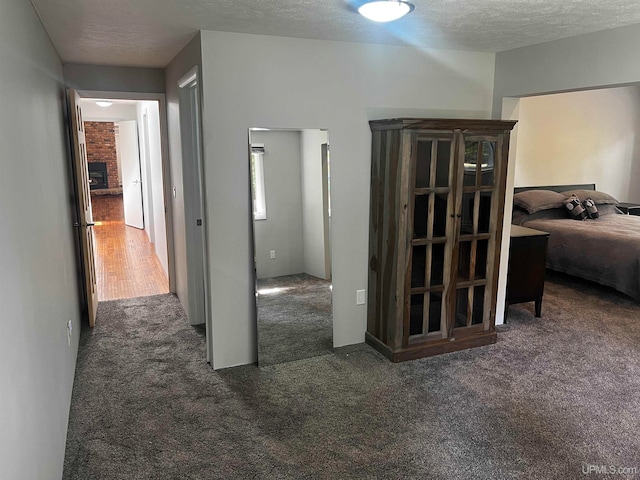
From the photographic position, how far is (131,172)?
8594 millimetres

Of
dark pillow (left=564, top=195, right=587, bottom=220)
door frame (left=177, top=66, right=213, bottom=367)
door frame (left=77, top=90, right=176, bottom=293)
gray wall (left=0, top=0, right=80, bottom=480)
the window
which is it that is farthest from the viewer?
dark pillow (left=564, top=195, right=587, bottom=220)

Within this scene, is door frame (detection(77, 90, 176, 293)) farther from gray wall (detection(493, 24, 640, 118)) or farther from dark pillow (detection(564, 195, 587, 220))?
dark pillow (detection(564, 195, 587, 220))

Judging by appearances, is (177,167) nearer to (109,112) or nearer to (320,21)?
(320,21)

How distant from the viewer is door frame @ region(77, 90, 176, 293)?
4.19 metres

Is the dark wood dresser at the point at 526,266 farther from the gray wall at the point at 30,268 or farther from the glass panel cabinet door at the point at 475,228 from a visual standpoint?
the gray wall at the point at 30,268

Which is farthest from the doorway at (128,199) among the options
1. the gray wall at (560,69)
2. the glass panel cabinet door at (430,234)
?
the gray wall at (560,69)

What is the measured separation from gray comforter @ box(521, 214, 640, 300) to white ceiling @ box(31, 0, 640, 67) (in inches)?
98.4

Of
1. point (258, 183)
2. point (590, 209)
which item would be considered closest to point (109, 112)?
point (258, 183)

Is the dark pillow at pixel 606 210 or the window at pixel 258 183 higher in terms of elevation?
the window at pixel 258 183

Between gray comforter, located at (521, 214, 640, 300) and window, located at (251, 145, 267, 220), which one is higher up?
window, located at (251, 145, 267, 220)

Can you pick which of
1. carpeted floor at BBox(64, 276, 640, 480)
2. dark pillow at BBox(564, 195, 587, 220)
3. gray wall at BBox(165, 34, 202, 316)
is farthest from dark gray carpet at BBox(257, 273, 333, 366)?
dark pillow at BBox(564, 195, 587, 220)

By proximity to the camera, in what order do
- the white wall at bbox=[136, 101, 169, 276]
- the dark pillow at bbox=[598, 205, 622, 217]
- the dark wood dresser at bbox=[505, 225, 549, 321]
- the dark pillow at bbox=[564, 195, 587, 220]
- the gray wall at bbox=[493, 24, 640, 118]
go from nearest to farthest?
1. the gray wall at bbox=[493, 24, 640, 118]
2. the dark wood dresser at bbox=[505, 225, 549, 321]
3. the white wall at bbox=[136, 101, 169, 276]
4. the dark pillow at bbox=[564, 195, 587, 220]
5. the dark pillow at bbox=[598, 205, 622, 217]

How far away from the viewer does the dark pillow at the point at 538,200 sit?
19.1ft

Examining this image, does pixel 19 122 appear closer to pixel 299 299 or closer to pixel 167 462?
pixel 167 462
